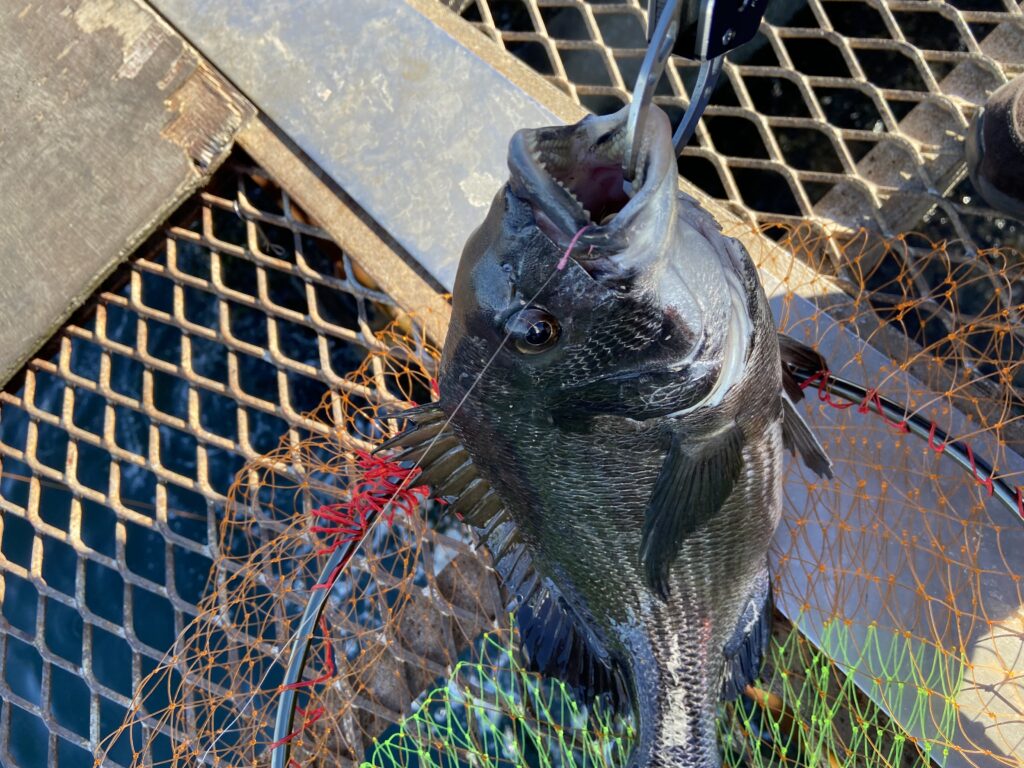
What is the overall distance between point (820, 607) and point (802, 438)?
101 cm

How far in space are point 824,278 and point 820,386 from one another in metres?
0.95

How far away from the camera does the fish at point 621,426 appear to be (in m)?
1.82

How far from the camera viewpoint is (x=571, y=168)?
1.84 meters

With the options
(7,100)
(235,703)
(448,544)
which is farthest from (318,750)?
(7,100)

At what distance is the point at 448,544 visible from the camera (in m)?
3.42

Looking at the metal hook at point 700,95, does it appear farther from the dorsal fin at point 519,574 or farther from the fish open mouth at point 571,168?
the dorsal fin at point 519,574

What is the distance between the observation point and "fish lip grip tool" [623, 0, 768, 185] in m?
1.64

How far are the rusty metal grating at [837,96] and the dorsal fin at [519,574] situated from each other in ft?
7.26

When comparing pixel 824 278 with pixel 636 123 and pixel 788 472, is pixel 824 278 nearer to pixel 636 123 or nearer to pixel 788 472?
pixel 788 472

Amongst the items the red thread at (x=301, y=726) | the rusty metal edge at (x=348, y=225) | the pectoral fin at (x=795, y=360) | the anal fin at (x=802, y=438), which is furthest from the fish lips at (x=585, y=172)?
the red thread at (x=301, y=726)

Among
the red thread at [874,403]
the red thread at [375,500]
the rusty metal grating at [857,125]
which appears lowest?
the red thread at [375,500]

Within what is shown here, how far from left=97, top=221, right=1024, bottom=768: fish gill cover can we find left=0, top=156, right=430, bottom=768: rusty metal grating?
2.92ft

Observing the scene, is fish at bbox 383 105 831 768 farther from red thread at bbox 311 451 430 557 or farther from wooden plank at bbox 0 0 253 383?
wooden plank at bbox 0 0 253 383

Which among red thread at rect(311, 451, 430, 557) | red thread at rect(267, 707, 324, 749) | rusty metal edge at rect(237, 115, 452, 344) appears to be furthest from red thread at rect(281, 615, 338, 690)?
rusty metal edge at rect(237, 115, 452, 344)
